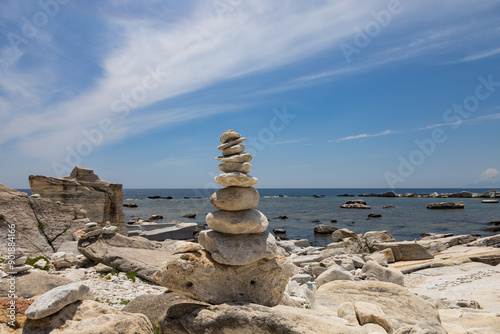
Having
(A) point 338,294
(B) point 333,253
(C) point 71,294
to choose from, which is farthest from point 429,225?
(C) point 71,294

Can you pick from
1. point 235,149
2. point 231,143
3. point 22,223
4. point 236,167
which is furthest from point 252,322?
point 22,223

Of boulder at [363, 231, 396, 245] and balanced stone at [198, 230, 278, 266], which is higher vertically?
balanced stone at [198, 230, 278, 266]

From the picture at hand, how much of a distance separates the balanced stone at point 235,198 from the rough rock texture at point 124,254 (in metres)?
4.82

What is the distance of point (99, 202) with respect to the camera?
56.6 feet

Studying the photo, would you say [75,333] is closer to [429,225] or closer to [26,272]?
A: [26,272]

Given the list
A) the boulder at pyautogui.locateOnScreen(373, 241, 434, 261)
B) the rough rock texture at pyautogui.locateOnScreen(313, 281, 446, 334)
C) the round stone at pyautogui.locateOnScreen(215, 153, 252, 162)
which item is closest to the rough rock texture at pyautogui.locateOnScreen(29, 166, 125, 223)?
the round stone at pyautogui.locateOnScreen(215, 153, 252, 162)

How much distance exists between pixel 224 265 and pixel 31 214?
999 centimetres

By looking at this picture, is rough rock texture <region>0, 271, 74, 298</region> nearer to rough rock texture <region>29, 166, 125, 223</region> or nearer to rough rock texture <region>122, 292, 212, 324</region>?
rough rock texture <region>122, 292, 212, 324</region>

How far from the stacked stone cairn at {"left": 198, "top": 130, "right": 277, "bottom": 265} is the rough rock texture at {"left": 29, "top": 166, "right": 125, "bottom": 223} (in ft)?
40.3

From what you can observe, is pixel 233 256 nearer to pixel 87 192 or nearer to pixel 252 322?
pixel 252 322

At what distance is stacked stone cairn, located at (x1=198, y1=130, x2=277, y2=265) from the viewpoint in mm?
6371

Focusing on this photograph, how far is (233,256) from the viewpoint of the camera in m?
6.29

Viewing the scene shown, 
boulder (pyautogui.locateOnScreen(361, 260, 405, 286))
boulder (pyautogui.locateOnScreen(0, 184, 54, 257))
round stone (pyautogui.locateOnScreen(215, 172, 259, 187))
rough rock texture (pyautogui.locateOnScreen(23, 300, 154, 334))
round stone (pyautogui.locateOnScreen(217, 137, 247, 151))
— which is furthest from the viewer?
boulder (pyautogui.locateOnScreen(0, 184, 54, 257))

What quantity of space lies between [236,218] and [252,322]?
1.88 meters
